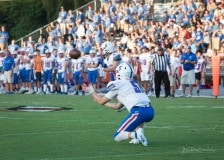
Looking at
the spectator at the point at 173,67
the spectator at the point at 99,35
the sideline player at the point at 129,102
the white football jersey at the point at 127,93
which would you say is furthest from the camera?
the spectator at the point at 99,35

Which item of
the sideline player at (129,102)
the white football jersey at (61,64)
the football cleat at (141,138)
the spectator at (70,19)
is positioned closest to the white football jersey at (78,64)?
the white football jersey at (61,64)

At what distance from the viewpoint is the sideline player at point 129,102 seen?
43.3 ft

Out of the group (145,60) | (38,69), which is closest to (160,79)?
(145,60)

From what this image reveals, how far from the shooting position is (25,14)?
48719 millimetres

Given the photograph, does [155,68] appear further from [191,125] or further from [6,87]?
[191,125]

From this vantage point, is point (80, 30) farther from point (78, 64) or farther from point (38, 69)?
point (78, 64)

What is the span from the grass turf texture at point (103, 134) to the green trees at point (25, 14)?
76.5ft

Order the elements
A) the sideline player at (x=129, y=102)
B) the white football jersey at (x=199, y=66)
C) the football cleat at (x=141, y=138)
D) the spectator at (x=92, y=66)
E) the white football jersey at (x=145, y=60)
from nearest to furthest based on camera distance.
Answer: the football cleat at (x=141, y=138)
the sideline player at (x=129, y=102)
the white football jersey at (x=199, y=66)
the spectator at (x=92, y=66)
the white football jersey at (x=145, y=60)

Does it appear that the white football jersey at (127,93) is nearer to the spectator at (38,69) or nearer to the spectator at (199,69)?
the spectator at (199,69)

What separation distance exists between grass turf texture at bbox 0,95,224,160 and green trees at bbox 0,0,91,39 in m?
23.3

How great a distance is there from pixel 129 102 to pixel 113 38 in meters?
22.6

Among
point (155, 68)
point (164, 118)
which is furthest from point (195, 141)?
point (155, 68)

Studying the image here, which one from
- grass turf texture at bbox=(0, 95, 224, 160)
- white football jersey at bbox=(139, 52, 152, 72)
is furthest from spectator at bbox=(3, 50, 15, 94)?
grass turf texture at bbox=(0, 95, 224, 160)

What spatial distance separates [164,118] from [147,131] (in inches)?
105
